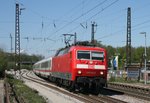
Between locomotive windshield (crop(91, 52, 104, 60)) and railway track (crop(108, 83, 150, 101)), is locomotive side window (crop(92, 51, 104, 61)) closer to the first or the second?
locomotive windshield (crop(91, 52, 104, 60))

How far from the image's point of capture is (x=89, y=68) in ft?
81.9

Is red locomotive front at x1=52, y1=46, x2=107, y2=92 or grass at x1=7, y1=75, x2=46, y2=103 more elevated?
red locomotive front at x1=52, y1=46, x2=107, y2=92

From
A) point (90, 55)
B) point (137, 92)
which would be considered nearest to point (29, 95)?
point (90, 55)

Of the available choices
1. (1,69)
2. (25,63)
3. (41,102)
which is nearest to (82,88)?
(41,102)

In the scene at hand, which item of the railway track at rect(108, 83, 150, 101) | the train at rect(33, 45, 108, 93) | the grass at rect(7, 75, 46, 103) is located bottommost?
the railway track at rect(108, 83, 150, 101)

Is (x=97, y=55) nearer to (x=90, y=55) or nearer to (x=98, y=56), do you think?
(x=98, y=56)

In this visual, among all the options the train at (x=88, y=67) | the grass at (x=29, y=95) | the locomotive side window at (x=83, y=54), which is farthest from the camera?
the locomotive side window at (x=83, y=54)

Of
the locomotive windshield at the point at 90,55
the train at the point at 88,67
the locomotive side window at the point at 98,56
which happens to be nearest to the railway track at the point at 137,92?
the train at the point at 88,67

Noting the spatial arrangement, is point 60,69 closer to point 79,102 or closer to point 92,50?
point 92,50

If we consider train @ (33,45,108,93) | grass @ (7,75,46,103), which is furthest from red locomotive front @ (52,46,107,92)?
grass @ (7,75,46,103)

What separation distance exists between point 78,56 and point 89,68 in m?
1.10

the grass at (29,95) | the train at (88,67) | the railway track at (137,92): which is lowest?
the railway track at (137,92)

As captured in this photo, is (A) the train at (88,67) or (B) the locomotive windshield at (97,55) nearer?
(A) the train at (88,67)

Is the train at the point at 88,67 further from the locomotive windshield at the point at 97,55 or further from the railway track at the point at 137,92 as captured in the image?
the railway track at the point at 137,92
